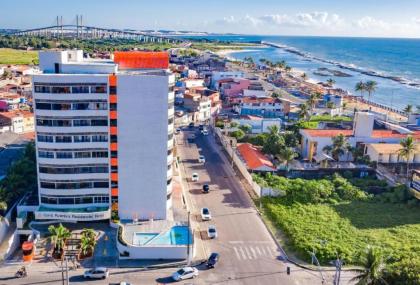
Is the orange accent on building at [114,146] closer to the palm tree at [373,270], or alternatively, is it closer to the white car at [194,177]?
the white car at [194,177]

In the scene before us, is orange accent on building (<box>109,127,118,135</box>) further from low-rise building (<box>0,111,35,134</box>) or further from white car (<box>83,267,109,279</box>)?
low-rise building (<box>0,111,35,134</box>)

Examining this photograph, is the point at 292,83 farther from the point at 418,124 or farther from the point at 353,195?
the point at 353,195

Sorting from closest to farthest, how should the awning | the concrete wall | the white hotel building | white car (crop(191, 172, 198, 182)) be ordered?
the white hotel building
the concrete wall
white car (crop(191, 172, 198, 182))
the awning

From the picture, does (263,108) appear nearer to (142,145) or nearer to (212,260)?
(142,145)

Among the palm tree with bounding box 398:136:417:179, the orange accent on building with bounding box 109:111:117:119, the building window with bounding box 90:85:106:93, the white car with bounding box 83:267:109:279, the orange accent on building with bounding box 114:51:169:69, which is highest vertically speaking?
the orange accent on building with bounding box 114:51:169:69

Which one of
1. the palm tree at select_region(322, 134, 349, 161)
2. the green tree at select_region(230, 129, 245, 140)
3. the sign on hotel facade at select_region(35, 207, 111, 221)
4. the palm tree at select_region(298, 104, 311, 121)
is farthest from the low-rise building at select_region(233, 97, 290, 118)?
the sign on hotel facade at select_region(35, 207, 111, 221)

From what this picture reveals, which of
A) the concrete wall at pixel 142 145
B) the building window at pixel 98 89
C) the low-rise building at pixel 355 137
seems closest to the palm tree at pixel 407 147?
the low-rise building at pixel 355 137

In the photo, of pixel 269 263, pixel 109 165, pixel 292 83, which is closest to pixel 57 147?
pixel 109 165
